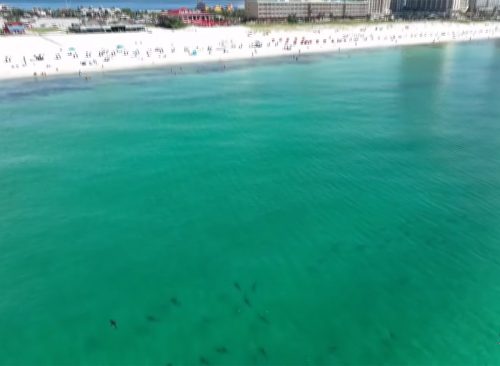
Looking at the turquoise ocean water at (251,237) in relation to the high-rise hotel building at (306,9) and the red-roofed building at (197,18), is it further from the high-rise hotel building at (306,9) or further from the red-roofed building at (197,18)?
the high-rise hotel building at (306,9)

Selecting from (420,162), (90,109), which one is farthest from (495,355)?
(90,109)

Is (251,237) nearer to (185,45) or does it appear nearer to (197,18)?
(185,45)

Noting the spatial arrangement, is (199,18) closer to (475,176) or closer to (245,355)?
(475,176)

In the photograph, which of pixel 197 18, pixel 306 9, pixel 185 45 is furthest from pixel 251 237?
pixel 306 9

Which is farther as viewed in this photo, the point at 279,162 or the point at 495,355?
the point at 279,162

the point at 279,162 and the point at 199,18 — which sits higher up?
the point at 199,18

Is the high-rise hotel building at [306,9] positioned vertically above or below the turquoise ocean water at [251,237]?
above

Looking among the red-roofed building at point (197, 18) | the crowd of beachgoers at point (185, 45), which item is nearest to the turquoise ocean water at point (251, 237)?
the crowd of beachgoers at point (185, 45)
